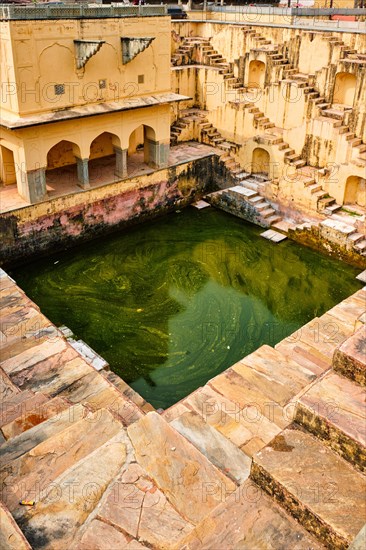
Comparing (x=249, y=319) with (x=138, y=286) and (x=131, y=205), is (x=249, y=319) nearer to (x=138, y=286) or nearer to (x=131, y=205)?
(x=138, y=286)

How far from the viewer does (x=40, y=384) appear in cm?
672

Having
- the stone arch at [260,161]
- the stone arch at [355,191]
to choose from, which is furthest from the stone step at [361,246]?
the stone arch at [260,161]

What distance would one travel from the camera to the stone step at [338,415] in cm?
284

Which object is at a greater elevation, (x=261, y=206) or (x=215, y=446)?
(x=215, y=446)

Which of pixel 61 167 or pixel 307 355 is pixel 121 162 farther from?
pixel 307 355

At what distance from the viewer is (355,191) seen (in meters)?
13.4

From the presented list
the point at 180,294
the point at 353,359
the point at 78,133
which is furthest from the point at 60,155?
the point at 353,359

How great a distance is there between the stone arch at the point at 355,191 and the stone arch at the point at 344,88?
2.61 m

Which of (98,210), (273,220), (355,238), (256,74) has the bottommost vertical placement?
(273,220)

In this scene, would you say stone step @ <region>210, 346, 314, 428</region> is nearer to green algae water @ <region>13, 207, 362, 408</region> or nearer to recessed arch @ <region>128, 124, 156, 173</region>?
green algae water @ <region>13, 207, 362, 408</region>

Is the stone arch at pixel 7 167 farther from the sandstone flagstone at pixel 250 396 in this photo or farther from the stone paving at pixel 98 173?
the sandstone flagstone at pixel 250 396

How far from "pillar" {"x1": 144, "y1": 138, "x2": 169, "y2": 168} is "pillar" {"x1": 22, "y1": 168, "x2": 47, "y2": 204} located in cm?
369

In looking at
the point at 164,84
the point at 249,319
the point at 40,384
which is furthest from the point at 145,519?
the point at 164,84

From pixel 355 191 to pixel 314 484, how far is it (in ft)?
39.0
